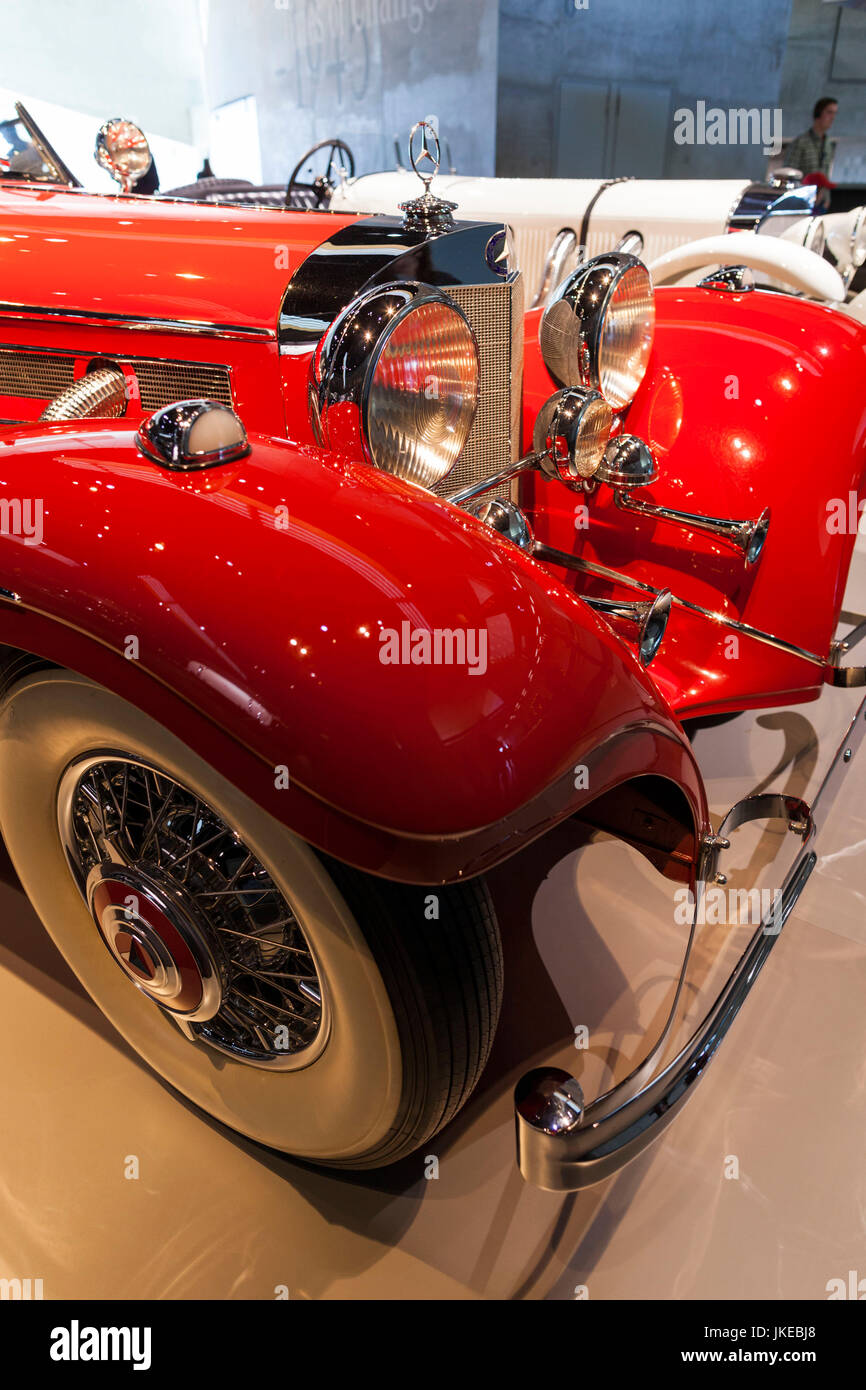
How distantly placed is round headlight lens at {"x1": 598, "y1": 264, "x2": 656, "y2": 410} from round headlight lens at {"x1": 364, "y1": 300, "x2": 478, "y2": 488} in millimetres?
375

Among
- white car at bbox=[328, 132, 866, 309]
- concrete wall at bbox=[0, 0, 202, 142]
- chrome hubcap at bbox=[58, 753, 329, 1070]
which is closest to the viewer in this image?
chrome hubcap at bbox=[58, 753, 329, 1070]

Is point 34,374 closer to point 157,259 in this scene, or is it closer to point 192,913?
point 157,259

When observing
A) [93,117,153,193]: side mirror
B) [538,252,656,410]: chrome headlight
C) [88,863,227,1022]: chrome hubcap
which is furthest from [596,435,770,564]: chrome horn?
[93,117,153,193]: side mirror

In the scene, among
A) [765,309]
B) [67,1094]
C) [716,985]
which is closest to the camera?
[67,1094]

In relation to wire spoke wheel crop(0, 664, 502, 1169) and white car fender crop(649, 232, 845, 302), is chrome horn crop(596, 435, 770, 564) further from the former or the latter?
white car fender crop(649, 232, 845, 302)

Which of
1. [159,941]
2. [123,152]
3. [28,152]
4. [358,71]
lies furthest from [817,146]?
[159,941]

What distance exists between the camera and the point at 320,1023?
1.22 metres

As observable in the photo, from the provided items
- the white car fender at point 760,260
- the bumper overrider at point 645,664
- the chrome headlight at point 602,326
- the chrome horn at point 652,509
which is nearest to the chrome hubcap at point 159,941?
the bumper overrider at point 645,664

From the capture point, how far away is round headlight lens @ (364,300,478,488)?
1460 mm

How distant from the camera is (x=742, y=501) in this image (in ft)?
6.08

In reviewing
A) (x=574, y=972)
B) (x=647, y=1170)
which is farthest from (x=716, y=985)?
(x=647, y=1170)

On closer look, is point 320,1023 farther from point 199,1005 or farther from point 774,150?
point 774,150

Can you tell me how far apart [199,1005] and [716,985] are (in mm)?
921

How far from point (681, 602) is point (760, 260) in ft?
9.36
